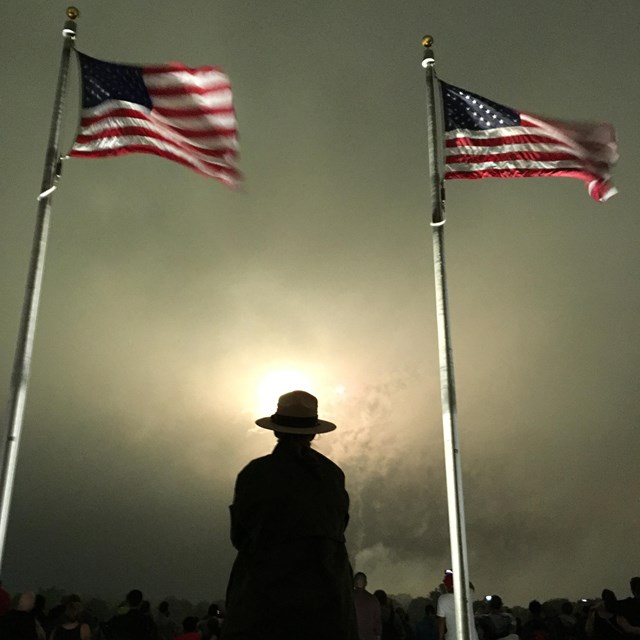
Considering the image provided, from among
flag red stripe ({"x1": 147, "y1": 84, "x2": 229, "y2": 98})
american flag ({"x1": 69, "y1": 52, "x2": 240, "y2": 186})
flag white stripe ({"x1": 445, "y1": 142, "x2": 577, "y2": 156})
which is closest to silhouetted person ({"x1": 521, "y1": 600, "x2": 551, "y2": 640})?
flag white stripe ({"x1": 445, "y1": 142, "x2": 577, "y2": 156})

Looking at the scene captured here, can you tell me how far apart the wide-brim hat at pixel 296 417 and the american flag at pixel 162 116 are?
7069 mm

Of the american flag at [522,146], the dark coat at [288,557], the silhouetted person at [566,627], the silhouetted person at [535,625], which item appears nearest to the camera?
the dark coat at [288,557]

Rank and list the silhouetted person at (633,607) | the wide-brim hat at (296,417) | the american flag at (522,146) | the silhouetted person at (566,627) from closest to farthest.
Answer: the wide-brim hat at (296,417) → the silhouetted person at (633,607) → the american flag at (522,146) → the silhouetted person at (566,627)

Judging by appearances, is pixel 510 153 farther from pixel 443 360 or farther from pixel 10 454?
pixel 10 454

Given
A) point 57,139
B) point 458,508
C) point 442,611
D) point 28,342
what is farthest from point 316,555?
point 57,139

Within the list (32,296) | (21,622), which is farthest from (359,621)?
(32,296)

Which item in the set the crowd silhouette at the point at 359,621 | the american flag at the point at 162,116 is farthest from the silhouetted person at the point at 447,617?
the american flag at the point at 162,116

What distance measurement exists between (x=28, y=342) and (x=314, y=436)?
249 inches

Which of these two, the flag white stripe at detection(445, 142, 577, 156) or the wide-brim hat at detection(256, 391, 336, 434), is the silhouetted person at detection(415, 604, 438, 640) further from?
the wide-brim hat at detection(256, 391, 336, 434)

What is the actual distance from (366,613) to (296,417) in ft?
26.3

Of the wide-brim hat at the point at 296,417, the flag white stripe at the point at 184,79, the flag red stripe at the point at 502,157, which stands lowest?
the wide-brim hat at the point at 296,417

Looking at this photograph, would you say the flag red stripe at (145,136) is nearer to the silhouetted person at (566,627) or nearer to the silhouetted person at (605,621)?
the silhouetted person at (605,621)

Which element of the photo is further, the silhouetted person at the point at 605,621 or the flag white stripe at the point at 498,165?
the flag white stripe at the point at 498,165

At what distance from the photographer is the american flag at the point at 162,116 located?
11.5 m
